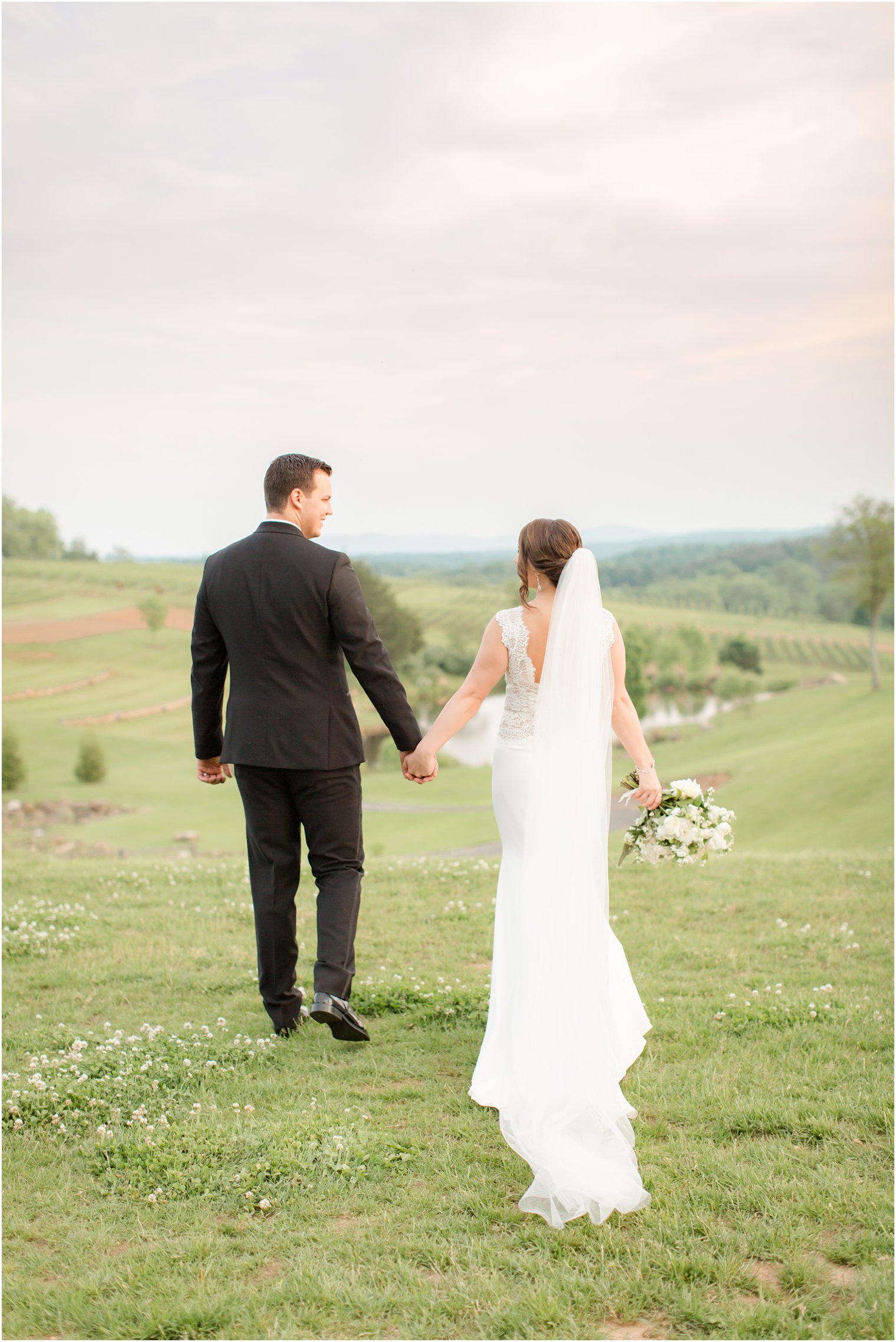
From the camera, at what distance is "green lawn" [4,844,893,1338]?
3264mm

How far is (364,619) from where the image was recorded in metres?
5.41

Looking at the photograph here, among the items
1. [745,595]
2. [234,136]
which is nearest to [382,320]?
[234,136]

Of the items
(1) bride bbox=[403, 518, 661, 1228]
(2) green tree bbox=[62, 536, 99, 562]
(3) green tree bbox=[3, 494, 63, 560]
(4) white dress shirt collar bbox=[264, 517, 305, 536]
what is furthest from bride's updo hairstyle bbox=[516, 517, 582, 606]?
(3) green tree bbox=[3, 494, 63, 560]

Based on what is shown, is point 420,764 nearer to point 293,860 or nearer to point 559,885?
point 293,860

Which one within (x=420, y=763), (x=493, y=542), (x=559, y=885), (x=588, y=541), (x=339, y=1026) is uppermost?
(x=493, y=542)

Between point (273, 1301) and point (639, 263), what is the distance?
132633 millimetres

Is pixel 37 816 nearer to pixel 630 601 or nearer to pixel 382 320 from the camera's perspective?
pixel 630 601

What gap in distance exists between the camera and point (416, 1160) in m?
4.23

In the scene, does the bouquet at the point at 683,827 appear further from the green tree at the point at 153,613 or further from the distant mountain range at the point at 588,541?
the distant mountain range at the point at 588,541

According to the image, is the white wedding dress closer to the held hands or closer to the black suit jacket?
the held hands

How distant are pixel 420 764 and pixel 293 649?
0.94m

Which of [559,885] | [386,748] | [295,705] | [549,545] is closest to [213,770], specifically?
[295,705]

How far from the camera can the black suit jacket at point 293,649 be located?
17.5 feet

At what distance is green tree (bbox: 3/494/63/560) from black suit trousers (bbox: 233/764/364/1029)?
9449 cm
